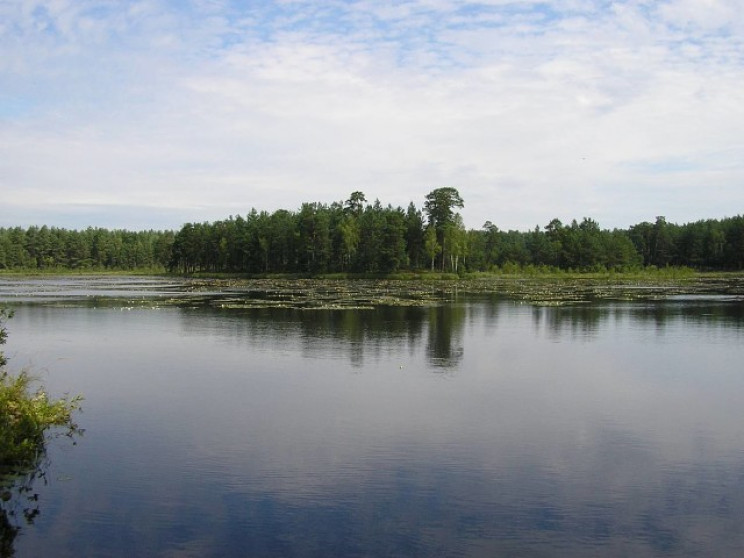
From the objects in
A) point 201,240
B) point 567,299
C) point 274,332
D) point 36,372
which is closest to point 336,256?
point 201,240

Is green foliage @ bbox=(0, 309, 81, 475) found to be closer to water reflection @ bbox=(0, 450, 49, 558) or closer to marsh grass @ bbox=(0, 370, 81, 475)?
marsh grass @ bbox=(0, 370, 81, 475)

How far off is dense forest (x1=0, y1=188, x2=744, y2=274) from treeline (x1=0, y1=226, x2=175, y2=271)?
30cm

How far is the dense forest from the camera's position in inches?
4402

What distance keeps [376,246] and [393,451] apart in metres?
96.9

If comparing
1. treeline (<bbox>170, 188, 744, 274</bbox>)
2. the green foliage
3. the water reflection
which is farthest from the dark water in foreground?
treeline (<bbox>170, 188, 744, 274</bbox>)

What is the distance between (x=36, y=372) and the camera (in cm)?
2333

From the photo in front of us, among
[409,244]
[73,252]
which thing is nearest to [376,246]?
[409,244]

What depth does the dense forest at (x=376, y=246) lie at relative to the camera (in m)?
112

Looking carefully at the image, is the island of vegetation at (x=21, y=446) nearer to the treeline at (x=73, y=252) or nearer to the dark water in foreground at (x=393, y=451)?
the dark water in foreground at (x=393, y=451)

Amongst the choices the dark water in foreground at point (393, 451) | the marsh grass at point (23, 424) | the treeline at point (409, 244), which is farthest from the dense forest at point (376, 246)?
the marsh grass at point (23, 424)

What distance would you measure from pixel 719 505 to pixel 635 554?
2.78 m

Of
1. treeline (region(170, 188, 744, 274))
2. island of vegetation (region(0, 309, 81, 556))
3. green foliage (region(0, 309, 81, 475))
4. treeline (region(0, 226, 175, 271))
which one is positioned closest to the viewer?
island of vegetation (region(0, 309, 81, 556))

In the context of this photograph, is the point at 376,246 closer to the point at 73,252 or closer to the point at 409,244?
the point at 409,244

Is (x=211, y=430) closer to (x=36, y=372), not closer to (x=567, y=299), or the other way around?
(x=36, y=372)
